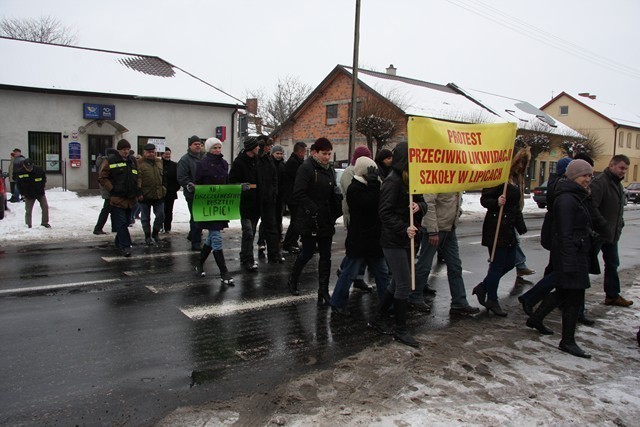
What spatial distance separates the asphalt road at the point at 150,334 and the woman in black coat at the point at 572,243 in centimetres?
128

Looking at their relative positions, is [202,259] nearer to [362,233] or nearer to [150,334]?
[150,334]

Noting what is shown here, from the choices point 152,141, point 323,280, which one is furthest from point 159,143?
point 323,280

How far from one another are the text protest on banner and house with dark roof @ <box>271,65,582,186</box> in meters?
23.2

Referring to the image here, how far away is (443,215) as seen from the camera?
19.3 ft

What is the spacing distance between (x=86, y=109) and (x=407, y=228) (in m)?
21.4

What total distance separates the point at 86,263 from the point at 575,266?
6.94m

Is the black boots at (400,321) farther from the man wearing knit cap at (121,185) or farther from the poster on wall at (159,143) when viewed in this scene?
the poster on wall at (159,143)

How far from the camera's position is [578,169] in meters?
4.95

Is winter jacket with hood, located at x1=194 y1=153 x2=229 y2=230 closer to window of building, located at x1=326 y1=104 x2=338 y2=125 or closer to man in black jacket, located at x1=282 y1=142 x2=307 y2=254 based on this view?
man in black jacket, located at x1=282 y1=142 x2=307 y2=254

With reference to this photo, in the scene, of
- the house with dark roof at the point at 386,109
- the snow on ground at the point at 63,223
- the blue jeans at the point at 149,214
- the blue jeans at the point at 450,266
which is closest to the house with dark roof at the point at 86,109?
the snow on ground at the point at 63,223

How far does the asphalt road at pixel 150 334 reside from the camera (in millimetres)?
3787

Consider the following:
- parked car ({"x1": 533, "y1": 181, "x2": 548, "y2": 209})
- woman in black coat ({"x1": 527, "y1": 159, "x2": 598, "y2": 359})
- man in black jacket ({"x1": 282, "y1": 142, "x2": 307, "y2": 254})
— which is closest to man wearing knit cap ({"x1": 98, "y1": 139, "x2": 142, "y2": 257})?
man in black jacket ({"x1": 282, "y1": 142, "x2": 307, "y2": 254})

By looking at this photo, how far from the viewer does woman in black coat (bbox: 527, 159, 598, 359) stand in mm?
4824

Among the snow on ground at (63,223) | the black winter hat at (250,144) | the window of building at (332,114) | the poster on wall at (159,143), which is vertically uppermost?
the window of building at (332,114)
